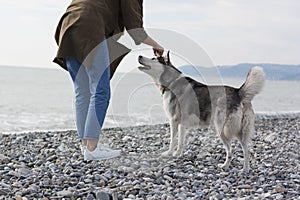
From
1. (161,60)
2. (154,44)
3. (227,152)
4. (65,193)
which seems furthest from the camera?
(161,60)

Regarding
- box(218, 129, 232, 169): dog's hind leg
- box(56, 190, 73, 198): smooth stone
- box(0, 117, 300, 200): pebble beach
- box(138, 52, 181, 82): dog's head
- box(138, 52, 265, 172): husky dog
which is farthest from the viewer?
box(138, 52, 181, 82): dog's head

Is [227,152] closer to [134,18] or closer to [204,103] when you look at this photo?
[204,103]

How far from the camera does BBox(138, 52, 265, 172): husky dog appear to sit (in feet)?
15.4

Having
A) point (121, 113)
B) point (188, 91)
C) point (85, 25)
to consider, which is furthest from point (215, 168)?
point (85, 25)

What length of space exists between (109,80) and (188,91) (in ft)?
3.35

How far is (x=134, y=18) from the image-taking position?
169 inches

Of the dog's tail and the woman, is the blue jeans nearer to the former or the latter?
the woman

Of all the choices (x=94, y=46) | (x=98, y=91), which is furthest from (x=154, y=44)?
(x=98, y=91)

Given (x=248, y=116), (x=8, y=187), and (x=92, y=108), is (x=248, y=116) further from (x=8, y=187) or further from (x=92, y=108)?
(x=8, y=187)

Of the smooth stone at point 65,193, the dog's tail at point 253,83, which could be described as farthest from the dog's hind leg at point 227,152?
the smooth stone at point 65,193

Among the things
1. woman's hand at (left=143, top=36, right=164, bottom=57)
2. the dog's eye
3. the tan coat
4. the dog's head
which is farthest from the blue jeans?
the dog's eye

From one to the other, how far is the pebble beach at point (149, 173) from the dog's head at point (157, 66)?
97 centimetres

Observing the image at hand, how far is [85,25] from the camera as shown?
4.28 meters

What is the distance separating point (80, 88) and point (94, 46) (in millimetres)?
500
